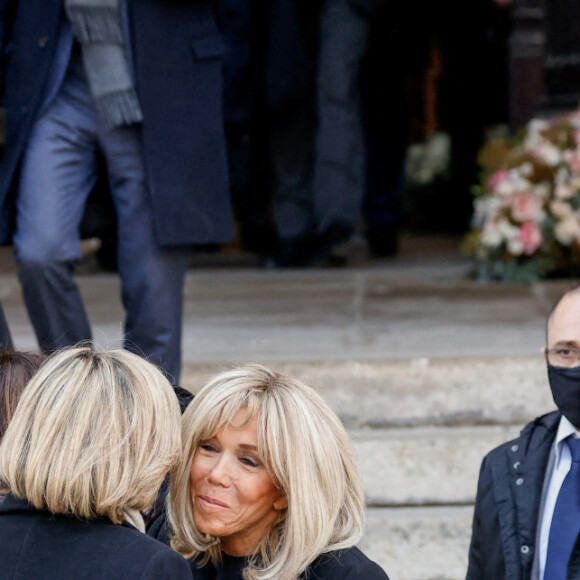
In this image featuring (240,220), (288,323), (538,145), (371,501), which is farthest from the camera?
(240,220)

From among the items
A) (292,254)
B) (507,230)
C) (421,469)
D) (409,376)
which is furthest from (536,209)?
(421,469)

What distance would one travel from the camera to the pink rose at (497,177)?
5.11 m

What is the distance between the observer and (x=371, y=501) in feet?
10.8

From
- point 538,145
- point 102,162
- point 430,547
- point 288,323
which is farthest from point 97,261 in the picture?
point 430,547

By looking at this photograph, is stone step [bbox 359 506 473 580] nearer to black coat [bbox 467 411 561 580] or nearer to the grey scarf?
black coat [bbox 467 411 561 580]

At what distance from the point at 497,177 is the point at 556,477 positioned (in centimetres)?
287

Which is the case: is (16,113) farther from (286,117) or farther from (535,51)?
(535,51)

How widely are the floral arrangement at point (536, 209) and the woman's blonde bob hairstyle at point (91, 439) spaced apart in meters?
3.33

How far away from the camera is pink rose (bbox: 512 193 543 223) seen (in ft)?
16.3

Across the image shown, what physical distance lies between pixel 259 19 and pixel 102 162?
2.19 meters

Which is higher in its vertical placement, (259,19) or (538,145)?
(259,19)

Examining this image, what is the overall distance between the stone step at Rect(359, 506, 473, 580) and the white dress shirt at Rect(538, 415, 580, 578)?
74cm

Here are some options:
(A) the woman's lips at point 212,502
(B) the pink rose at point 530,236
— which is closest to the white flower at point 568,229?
(B) the pink rose at point 530,236

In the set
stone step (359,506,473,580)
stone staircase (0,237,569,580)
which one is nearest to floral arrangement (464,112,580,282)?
stone staircase (0,237,569,580)
